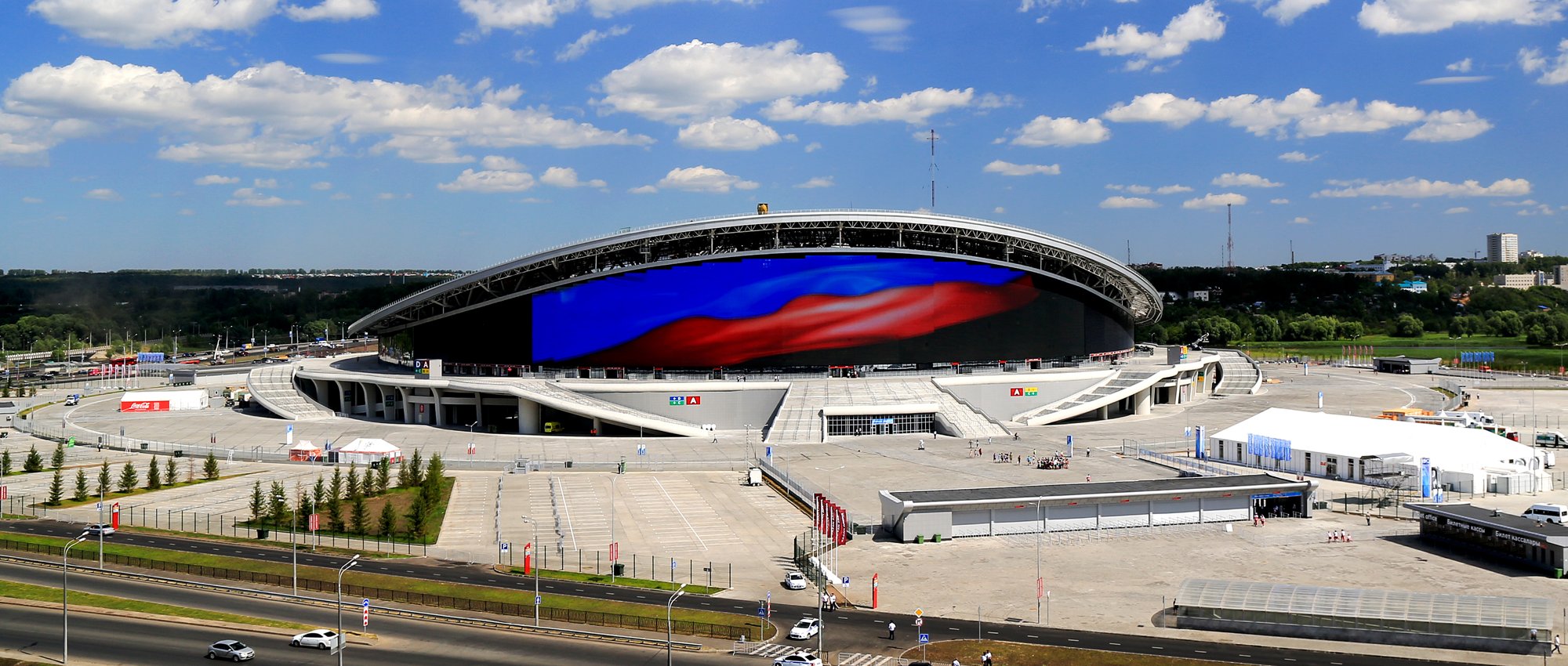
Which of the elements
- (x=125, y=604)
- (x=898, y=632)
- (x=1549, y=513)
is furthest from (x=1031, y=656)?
(x=1549, y=513)

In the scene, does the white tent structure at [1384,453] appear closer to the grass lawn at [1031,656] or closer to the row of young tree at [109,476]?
the grass lawn at [1031,656]

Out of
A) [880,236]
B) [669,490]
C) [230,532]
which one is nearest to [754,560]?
[669,490]

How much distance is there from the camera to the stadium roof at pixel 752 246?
Answer: 4023 inches

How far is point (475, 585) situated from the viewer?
156 feet

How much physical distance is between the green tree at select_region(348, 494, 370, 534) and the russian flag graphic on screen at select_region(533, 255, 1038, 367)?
42.4 metres

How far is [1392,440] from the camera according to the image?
7244 centimetres

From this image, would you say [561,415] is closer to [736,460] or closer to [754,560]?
[736,460]

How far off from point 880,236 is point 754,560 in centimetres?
5752

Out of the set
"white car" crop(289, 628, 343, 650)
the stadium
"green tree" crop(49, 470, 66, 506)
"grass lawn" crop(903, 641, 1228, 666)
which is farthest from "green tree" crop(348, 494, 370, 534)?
the stadium

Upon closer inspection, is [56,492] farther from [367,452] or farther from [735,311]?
[735,311]

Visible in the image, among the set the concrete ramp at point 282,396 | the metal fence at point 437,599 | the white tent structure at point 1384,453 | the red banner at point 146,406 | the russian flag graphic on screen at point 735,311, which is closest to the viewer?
the metal fence at point 437,599

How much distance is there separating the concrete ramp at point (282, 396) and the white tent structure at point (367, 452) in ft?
88.3

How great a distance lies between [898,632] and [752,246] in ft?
218

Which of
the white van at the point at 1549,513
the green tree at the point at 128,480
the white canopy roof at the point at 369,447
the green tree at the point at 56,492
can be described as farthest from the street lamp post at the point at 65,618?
the white van at the point at 1549,513
